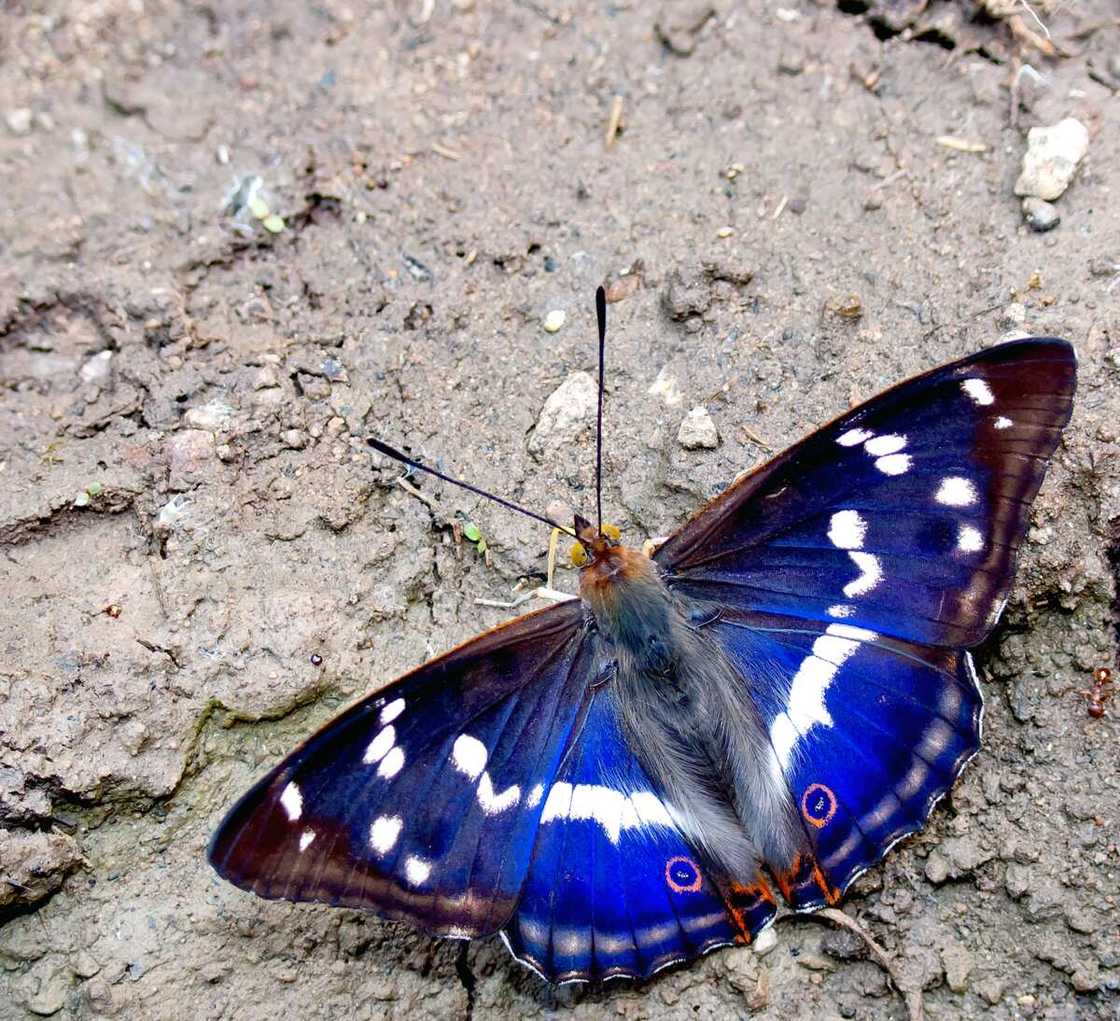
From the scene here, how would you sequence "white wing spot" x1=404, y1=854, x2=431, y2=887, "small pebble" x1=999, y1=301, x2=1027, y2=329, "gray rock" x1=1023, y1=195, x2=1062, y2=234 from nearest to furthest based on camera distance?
"white wing spot" x1=404, y1=854, x2=431, y2=887, "small pebble" x1=999, y1=301, x2=1027, y2=329, "gray rock" x1=1023, y1=195, x2=1062, y2=234

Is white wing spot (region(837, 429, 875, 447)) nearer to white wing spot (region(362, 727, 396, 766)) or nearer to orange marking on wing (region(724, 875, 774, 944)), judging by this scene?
orange marking on wing (region(724, 875, 774, 944))

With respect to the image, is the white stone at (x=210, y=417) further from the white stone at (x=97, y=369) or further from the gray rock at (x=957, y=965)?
the gray rock at (x=957, y=965)

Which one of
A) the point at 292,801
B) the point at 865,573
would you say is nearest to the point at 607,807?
the point at 292,801

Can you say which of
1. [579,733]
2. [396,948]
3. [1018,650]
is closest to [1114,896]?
[1018,650]

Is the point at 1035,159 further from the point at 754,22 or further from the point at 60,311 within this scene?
the point at 60,311

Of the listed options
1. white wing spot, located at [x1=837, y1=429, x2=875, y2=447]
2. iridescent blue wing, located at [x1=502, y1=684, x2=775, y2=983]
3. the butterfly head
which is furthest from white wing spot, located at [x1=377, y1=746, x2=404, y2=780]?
white wing spot, located at [x1=837, y1=429, x2=875, y2=447]

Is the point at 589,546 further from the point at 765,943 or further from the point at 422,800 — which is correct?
the point at 765,943

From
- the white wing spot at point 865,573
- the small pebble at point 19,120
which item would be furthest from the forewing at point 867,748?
the small pebble at point 19,120
